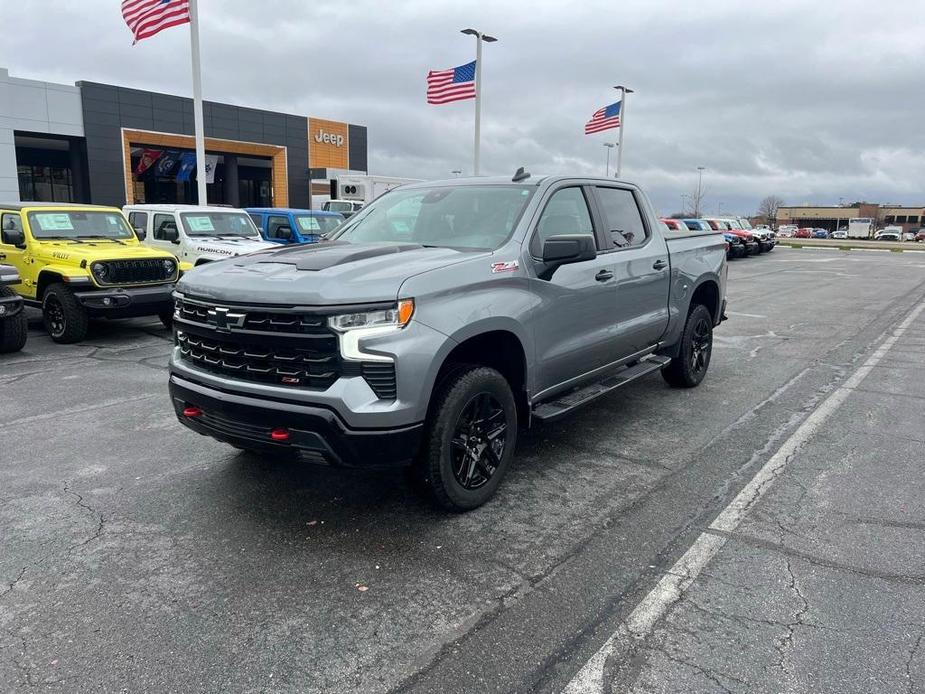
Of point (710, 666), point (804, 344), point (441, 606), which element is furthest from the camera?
point (804, 344)

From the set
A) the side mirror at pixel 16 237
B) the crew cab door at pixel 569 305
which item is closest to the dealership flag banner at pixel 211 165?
the side mirror at pixel 16 237

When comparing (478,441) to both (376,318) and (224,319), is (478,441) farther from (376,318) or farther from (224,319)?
(224,319)

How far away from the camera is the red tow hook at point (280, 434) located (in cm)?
341

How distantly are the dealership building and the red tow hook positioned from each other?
2880 centimetres

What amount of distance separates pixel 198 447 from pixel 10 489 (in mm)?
1185

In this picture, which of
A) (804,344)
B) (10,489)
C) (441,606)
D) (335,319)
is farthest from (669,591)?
(804,344)

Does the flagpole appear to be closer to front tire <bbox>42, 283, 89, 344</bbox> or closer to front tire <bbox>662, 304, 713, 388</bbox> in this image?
front tire <bbox>42, 283, 89, 344</bbox>

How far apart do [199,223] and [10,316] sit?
472 centimetres

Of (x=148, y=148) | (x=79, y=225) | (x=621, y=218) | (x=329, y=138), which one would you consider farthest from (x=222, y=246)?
(x=329, y=138)

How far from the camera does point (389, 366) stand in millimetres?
3361

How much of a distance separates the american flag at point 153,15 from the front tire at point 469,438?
15875mm

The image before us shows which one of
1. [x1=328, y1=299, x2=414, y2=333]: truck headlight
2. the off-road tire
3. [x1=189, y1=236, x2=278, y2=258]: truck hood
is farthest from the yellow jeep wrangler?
[x1=328, y1=299, x2=414, y2=333]: truck headlight

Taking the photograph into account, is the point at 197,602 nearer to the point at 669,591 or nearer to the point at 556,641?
the point at 556,641

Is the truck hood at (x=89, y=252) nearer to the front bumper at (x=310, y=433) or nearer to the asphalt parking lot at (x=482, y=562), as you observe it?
the asphalt parking lot at (x=482, y=562)
